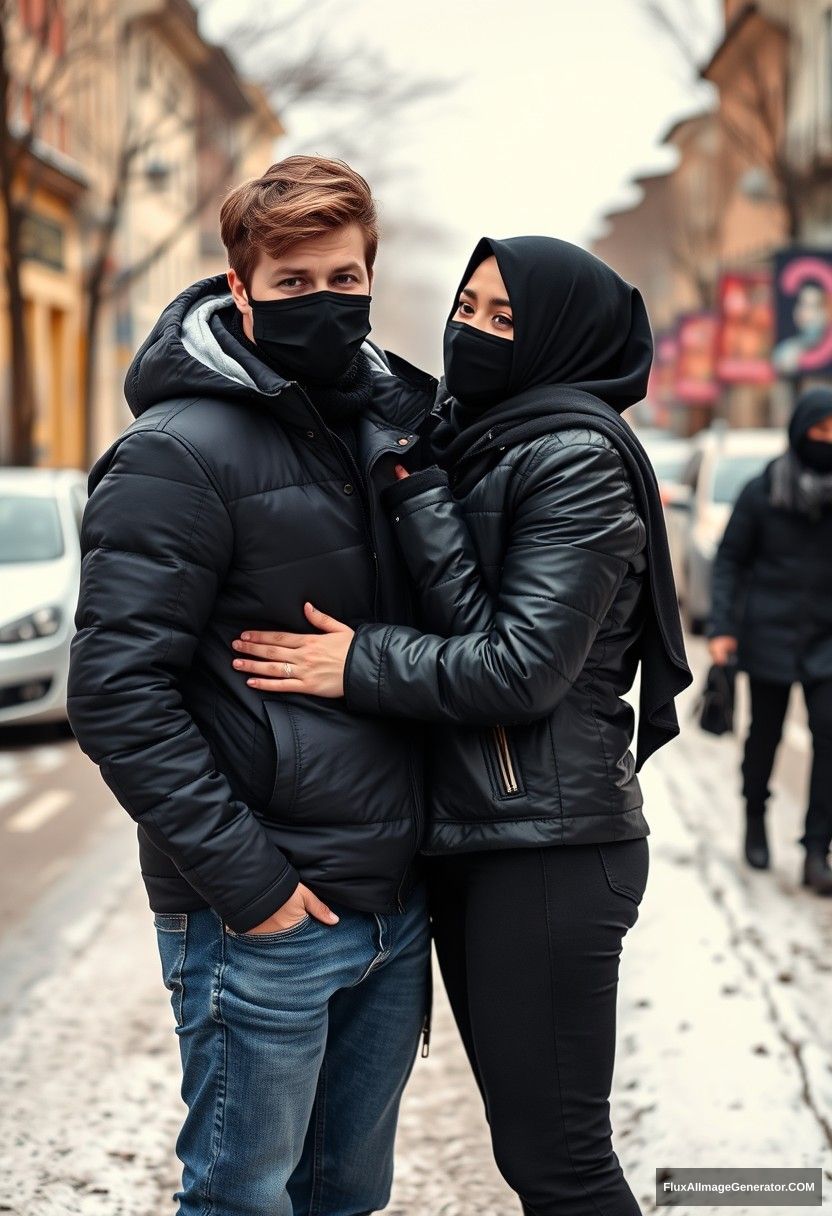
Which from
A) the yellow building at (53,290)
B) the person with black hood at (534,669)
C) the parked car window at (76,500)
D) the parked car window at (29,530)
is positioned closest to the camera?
the person with black hood at (534,669)

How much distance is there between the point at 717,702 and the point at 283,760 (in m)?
4.06

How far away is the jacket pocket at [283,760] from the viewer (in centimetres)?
230

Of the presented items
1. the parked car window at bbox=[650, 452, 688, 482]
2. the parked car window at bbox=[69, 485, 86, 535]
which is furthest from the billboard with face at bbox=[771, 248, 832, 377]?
the parked car window at bbox=[69, 485, 86, 535]

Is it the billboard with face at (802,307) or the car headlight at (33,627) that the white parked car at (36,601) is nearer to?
the car headlight at (33,627)

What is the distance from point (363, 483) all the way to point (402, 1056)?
3.25ft

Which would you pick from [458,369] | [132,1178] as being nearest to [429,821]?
[458,369]

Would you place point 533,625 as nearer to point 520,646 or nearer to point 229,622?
point 520,646

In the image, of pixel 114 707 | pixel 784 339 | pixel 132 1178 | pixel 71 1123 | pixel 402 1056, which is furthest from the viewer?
Result: pixel 784 339

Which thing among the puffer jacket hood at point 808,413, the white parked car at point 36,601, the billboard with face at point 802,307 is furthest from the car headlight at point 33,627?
the billboard with face at point 802,307

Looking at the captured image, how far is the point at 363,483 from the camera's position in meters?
2.45

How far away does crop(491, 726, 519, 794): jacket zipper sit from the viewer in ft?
7.84

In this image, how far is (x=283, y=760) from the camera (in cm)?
230

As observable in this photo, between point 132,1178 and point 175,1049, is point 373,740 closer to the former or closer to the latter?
point 132,1178

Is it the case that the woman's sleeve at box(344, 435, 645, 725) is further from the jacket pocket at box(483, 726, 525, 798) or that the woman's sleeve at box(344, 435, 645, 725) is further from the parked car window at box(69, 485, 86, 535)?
the parked car window at box(69, 485, 86, 535)
